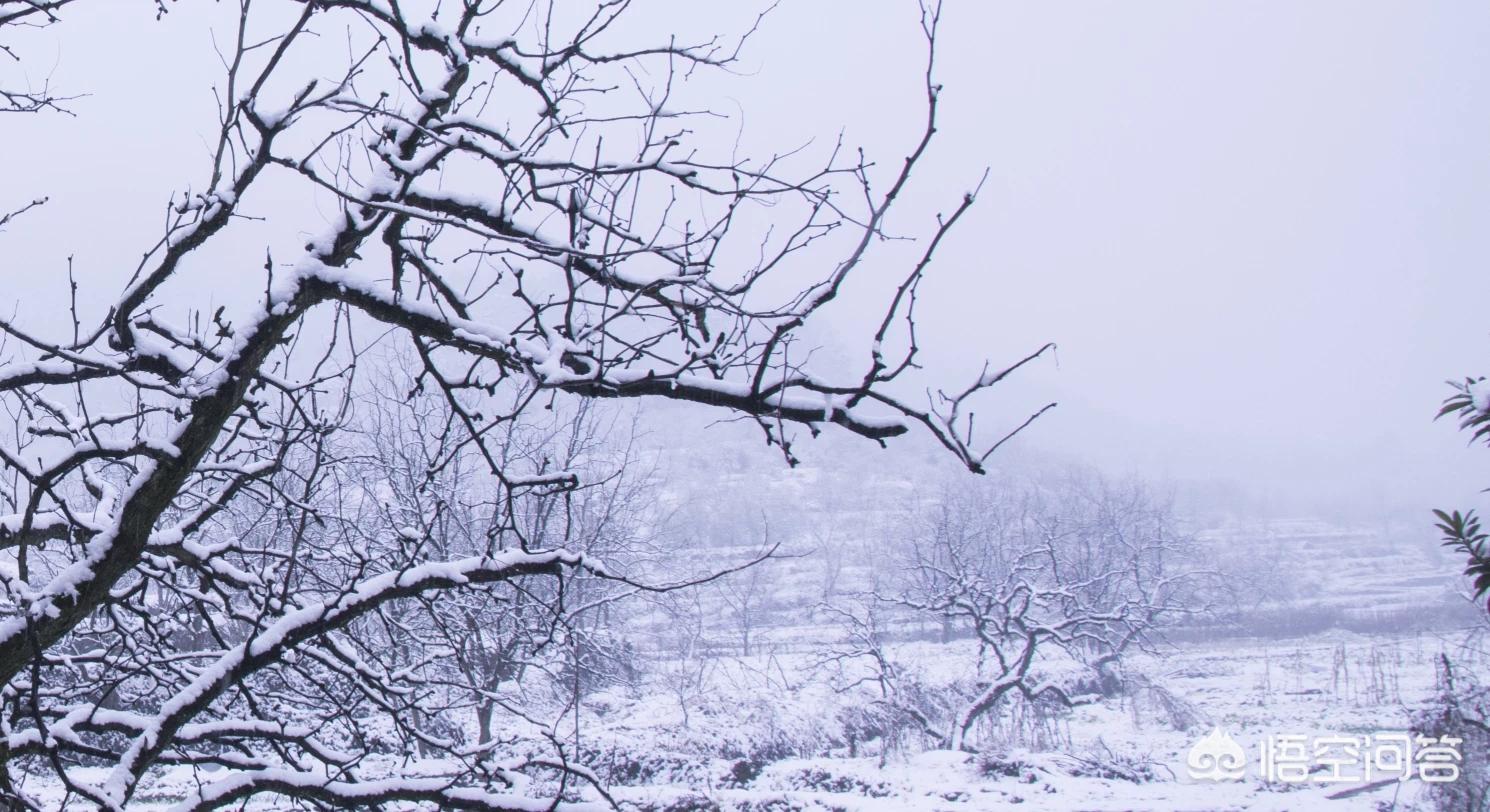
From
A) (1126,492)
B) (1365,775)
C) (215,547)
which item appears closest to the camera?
(215,547)

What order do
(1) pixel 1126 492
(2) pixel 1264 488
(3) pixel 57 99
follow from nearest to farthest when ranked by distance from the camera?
(3) pixel 57 99
(1) pixel 1126 492
(2) pixel 1264 488

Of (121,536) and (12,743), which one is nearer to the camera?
(121,536)

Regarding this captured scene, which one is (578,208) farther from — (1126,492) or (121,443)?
(1126,492)

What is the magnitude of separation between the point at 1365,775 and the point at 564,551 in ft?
56.8

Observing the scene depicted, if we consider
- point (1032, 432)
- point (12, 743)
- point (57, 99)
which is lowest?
point (12, 743)

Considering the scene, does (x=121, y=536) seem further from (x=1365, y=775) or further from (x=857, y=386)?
(x=1365, y=775)

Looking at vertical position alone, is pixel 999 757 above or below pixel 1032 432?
below

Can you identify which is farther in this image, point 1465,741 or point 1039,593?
point 1039,593

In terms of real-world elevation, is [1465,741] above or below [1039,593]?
below

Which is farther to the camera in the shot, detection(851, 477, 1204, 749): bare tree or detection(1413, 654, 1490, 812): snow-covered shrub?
detection(851, 477, 1204, 749): bare tree

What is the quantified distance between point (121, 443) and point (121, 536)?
1.03 ft

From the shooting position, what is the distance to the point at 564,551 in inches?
96.7

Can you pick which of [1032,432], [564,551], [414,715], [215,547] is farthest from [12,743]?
[1032,432]

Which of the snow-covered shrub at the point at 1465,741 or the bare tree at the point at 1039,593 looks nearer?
the snow-covered shrub at the point at 1465,741
